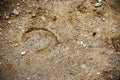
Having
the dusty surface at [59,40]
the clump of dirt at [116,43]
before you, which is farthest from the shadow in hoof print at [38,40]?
the clump of dirt at [116,43]

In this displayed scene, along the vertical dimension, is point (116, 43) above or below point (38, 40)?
below

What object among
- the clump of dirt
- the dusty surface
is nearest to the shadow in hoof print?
the dusty surface

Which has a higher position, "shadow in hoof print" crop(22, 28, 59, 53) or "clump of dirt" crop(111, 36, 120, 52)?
"shadow in hoof print" crop(22, 28, 59, 53)

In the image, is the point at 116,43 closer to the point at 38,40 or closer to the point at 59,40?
the point at 59,40

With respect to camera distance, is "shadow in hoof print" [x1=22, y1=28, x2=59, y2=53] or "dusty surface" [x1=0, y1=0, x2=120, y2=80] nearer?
"dusty surface" [x1=0, y1=0, x2=120, y2=80]

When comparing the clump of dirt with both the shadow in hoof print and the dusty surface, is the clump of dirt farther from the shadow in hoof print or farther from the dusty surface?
the shadow in hoof print

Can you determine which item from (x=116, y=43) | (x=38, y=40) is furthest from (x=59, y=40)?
(x=116, y=43)
